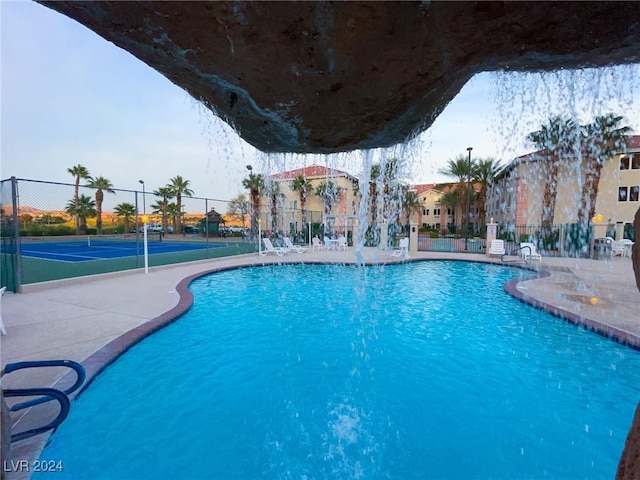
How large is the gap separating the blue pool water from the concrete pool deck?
0.33 m

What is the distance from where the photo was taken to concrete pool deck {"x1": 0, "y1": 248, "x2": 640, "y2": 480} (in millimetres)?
4336

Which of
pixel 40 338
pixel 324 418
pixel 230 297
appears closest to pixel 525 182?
pixel 230 297

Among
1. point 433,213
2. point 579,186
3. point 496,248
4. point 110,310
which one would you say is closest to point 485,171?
point 579,186

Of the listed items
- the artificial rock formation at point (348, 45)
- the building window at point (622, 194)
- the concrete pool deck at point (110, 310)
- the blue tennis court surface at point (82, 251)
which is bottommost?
the concrete pool deck at point (110, 310)

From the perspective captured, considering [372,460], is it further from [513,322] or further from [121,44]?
[513,322]

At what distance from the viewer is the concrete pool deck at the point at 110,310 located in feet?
14.2

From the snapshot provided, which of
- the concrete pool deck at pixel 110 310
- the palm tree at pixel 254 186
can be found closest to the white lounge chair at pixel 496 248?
the concrete pool deck at pixel 110 310

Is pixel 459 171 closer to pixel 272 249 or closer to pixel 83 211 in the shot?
pixel 272 249

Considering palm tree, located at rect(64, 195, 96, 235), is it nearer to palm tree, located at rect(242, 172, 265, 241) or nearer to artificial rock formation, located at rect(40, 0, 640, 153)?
palm tree, located at rect(242, 172, 265, 241)

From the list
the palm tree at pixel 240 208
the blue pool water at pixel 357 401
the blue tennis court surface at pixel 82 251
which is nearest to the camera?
the blue pool water at pixel 357 401

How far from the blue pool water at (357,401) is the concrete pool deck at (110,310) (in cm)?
33

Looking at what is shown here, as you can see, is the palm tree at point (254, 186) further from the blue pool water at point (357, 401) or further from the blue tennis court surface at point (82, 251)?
the blue pool water at point (357, 401)

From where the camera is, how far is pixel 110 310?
22.1 feet

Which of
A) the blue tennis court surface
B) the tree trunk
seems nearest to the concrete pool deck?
the blue tennis court surface
